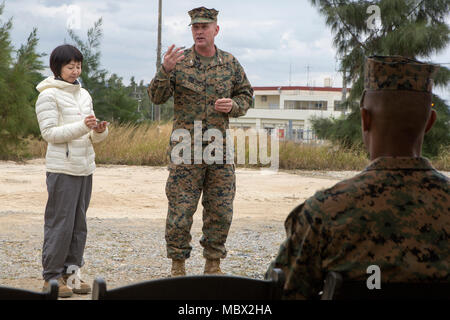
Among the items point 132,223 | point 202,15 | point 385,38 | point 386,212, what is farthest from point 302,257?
point 385,38

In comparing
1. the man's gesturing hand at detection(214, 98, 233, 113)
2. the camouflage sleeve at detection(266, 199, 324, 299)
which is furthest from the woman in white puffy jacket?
the camouflage sleeve at detection(266, 199, 324, 299)

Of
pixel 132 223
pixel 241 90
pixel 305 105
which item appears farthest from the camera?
pixel 305 105

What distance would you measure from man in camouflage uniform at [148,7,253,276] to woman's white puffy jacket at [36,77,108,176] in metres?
0.65

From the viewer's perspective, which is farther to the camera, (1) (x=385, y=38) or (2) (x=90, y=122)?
(1) (x=385, y=38)

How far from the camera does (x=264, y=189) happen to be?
44.0 ft

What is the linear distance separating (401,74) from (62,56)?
9.59ft

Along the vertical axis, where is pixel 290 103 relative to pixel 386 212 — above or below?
above

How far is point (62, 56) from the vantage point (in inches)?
165

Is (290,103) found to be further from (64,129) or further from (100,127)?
(64,129)

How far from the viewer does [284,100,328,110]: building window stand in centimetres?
6862

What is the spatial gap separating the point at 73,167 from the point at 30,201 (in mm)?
7149

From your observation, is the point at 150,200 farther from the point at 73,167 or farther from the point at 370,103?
the point at 370,103

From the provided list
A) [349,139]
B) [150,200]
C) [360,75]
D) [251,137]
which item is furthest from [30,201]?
[360,75]
